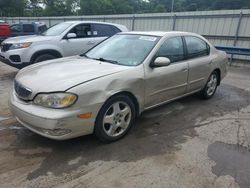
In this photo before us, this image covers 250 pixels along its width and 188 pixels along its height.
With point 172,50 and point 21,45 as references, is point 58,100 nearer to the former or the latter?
point 172,50

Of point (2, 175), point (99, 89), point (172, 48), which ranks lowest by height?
point (2, 175)

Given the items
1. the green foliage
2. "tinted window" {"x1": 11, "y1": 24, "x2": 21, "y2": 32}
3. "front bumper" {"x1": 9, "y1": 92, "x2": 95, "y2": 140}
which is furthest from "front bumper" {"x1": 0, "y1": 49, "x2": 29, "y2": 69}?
the green foliage

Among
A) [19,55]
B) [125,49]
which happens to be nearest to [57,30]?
[19,55]

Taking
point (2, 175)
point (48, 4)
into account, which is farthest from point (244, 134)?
point (48, 4)

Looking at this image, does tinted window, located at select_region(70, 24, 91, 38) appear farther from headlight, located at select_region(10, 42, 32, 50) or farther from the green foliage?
the green foliage

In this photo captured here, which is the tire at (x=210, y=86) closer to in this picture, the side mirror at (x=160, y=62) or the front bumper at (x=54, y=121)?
the side mirror at (x=160, y=62)

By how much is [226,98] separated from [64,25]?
205 inches

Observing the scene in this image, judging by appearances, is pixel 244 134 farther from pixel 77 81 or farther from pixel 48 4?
pixel 48 4

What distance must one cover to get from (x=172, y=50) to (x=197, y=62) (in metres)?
0.78

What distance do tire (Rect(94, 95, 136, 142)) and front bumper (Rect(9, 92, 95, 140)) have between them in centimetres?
16

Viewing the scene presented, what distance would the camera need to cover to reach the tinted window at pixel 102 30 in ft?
26.0

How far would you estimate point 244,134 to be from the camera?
12.8 ft

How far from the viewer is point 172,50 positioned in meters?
4.30

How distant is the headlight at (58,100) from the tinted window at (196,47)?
2694 millimetres
